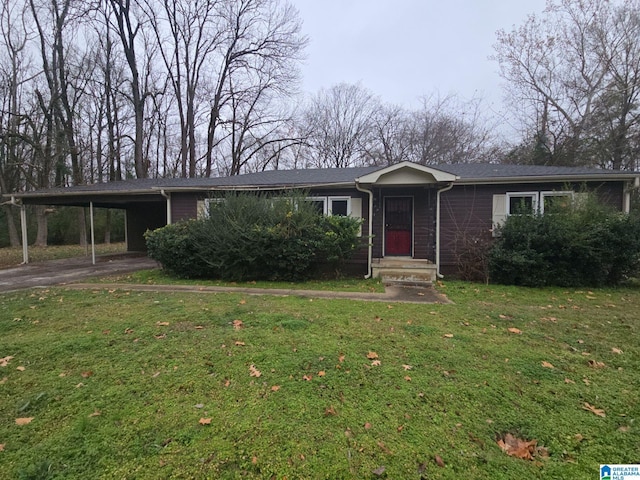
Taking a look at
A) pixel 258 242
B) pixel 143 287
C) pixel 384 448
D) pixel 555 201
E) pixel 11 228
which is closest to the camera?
pixel 384 448

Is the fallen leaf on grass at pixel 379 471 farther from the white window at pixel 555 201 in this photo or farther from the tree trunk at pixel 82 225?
the tree trunk at pixel 82 225

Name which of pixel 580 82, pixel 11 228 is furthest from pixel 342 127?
pixel 11 228

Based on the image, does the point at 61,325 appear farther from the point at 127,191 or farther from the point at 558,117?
the point at 558,117

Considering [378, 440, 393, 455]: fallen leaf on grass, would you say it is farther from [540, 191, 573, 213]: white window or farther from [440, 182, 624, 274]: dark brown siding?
[540, 191, 573, 213]: white window

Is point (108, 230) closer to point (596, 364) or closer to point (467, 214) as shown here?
point (467, 214)

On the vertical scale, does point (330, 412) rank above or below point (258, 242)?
below

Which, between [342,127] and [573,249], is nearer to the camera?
[573,249]

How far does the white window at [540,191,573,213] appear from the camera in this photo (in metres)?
7.37

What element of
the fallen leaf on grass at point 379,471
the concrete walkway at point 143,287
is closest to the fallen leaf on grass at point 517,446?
the fallen leaf on grass at point 379,471

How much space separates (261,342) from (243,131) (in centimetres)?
2258

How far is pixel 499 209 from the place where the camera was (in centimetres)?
870

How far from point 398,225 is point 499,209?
289cm

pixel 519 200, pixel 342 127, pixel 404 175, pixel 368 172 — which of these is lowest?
pixel 519 200

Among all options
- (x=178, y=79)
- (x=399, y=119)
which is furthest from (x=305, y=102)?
(x=178, y=79)
